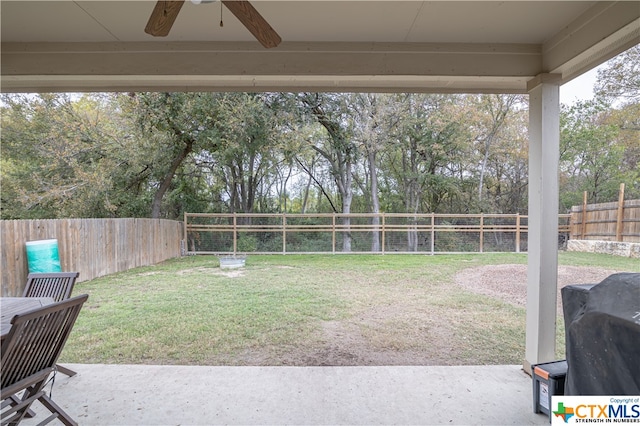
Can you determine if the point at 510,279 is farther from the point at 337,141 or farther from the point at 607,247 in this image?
the point at 337,141

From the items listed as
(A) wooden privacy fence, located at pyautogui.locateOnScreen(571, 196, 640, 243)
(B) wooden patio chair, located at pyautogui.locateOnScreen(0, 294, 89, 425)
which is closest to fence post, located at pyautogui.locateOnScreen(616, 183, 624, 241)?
(A) wooden privacy fence, located at pyautogui.locateOnScreen(571, 196, 640, 243)

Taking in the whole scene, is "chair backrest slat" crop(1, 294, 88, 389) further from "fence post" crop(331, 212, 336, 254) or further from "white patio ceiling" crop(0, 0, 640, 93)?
"fence post" crop(331, 212, 336, 254)

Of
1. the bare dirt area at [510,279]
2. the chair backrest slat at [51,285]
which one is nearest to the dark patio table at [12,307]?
the chair backrest slat at [51,285]

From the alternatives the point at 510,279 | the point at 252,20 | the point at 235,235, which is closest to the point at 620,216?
the point at 510,279

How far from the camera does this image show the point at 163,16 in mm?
1382

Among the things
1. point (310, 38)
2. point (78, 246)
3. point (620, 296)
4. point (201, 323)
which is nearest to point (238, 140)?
point (78, 246)

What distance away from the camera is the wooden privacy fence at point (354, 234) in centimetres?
925

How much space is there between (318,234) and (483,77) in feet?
24.6

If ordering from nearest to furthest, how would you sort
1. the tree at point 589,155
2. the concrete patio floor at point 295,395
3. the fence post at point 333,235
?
the concrete patio floor at point 295,395 < the tree at point 589,155 < the fence post at point 333,235

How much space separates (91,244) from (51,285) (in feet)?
13.9

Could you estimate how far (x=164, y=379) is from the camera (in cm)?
225

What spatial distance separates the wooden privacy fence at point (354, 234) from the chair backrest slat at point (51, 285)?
22.5ft

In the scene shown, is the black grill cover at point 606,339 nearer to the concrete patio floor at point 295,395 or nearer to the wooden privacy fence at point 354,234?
the concrete patio floor at point 295,395

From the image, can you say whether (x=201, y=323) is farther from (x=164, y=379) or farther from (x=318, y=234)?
(x=318, y=234)
